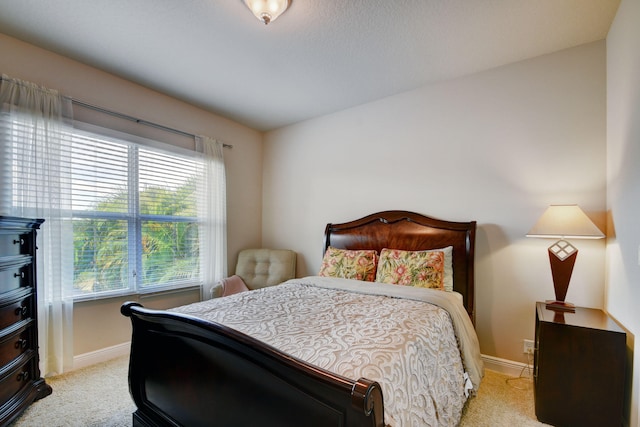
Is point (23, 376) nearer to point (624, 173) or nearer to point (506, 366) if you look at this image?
point (506, 366)

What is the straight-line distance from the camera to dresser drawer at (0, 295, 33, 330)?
176cm

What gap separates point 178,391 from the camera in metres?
1.49

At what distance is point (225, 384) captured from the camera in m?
1.28

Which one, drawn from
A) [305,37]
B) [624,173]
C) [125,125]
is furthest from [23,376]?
[624,173]

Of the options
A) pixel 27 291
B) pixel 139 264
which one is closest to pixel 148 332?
pixel 27 291

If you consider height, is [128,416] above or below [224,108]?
below

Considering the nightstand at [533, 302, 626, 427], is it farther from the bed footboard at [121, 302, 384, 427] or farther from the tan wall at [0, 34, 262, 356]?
the tan wall at [0, 34, 262, 356]

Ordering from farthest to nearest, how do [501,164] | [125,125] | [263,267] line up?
[263,267] < [125,125] < [501,164]

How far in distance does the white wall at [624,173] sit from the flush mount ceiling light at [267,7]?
1946mm

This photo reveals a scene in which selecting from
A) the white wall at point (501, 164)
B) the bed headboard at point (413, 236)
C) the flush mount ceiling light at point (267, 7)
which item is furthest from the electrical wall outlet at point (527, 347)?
the flush mount ceiling light at point (267, 7)

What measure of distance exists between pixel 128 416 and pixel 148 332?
29.1 inches

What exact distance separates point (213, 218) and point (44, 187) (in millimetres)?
1510

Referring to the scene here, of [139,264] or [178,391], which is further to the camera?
[139,264]

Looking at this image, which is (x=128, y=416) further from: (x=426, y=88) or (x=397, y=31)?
(x=426, y=88)
